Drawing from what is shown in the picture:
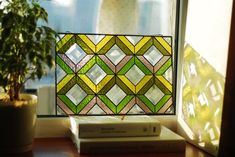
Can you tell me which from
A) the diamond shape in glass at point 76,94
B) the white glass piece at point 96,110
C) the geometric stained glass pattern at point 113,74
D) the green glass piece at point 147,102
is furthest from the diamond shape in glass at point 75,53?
the green glass piece at point 147,102

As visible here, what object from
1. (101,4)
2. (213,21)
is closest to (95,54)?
(101,4)

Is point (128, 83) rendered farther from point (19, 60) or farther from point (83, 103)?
point (19, 60)

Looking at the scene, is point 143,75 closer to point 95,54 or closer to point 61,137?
point 95,54

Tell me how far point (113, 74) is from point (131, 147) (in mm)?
406

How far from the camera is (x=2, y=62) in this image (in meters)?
1.32

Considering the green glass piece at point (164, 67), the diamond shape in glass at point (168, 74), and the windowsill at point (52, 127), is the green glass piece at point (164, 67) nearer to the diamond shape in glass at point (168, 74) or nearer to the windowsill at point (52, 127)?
the diamond shape in glass at point (168, 74)

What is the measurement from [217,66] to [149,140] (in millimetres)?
387

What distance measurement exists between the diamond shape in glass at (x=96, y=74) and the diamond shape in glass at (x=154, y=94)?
23 cm

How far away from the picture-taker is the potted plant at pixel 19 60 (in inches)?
51.4

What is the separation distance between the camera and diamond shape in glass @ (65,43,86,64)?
168 cm

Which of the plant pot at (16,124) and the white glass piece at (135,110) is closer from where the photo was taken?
the plant pot at (16,124)

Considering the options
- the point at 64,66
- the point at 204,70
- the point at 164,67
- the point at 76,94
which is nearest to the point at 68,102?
the point at 76,94

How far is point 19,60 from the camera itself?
133cm

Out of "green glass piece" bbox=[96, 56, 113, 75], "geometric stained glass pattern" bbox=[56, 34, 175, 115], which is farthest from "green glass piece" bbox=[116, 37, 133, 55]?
"green glass piece" bbox=[96, 56, 113, 75]
